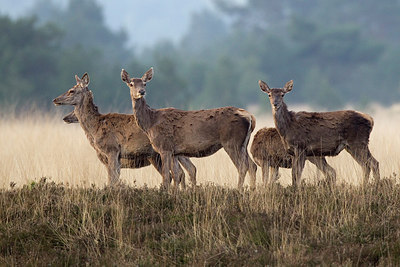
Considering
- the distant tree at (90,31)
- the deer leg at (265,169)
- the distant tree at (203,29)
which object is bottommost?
the deer leg at (265,169)

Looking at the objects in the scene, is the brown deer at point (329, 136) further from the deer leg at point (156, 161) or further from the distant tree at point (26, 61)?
the distant tree at point (26, 61)

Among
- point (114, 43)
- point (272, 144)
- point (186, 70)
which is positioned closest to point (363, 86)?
point (186, 70)

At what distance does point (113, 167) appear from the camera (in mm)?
13094

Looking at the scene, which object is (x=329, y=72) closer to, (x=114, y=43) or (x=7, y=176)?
(x=114, y=43)

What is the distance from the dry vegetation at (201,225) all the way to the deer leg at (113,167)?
650mm

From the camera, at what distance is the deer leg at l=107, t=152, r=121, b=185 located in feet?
42.7

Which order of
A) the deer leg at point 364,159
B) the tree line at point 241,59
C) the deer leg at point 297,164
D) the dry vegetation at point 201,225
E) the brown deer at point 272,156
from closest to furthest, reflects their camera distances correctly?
the dry vegetation at point 201,225
the deer leg at point 297,164
the deer leg at point 364,159
the brown deer at point 272,156
the tree line at point 241,59

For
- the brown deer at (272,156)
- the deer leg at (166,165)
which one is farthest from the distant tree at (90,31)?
the deer leg at (166,165)

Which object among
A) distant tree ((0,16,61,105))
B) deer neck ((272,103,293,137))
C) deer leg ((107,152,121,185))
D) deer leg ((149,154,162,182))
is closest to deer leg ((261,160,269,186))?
deer neck ((272,103,293,137))

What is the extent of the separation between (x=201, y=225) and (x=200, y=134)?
10.2 feet

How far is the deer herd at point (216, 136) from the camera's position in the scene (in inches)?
502

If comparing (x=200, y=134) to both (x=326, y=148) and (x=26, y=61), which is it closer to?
(x=326, y=148)

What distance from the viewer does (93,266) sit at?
8859 millimetres

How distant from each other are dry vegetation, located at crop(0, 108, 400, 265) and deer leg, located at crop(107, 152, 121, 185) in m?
0.65
